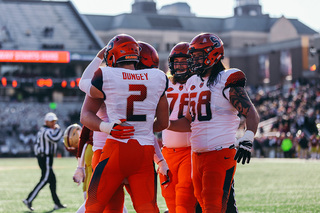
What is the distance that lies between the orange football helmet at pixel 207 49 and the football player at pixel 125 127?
2.49 ft

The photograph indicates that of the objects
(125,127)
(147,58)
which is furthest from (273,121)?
(125,127)

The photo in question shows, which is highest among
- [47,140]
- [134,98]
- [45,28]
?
[134,98]

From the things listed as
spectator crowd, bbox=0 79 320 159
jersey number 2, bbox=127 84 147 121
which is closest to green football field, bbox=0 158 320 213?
jersey number 2, bbox=127 84 147 121

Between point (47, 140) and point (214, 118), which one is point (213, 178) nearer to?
point (214, 118)

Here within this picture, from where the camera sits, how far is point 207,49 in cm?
567

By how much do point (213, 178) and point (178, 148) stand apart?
1072 mm

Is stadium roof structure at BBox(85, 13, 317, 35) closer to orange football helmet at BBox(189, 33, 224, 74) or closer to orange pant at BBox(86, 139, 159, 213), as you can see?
orange football helmet at BBox(189, 33, 224, 74)

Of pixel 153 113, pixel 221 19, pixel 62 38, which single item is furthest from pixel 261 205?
pixel 221 19

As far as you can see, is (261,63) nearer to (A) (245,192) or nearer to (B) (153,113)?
(A) (245,192)

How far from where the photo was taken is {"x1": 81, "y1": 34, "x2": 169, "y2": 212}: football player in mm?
4832

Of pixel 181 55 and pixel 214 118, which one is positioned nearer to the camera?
pixel 214 118

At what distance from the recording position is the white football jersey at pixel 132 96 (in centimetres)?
488

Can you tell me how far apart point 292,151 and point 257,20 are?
145 feet

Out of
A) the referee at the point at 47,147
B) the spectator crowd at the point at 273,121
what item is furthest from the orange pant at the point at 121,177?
the spectator crowd at the point at 273,121
